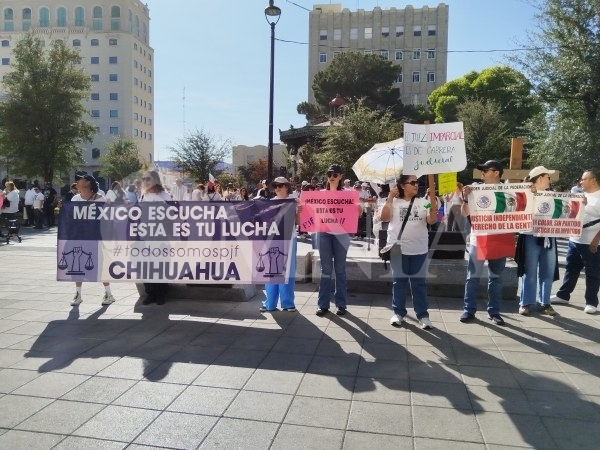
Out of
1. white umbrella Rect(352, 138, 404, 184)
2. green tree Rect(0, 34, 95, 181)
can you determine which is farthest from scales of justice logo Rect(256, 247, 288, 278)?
green tree Rect(0, 34, 95, 181)

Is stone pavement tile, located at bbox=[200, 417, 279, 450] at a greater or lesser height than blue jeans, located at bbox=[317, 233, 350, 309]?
lesser

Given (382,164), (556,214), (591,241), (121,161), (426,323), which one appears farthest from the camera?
(121,161)

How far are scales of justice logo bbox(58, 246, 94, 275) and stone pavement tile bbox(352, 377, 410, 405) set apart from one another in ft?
13.7

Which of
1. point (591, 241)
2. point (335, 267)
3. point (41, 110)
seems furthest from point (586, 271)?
point (41, 110)

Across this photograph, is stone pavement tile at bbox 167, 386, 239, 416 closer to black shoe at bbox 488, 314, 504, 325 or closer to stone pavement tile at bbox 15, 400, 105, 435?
stone pavement tile at bbox 15, 400, 105, 435

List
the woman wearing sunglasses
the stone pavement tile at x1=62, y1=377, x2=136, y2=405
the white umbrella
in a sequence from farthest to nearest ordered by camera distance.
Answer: the white umbrella
the woman wearing sunglasses
the stone pavement tile at x1=62, y1=377, x2=136, y2=405

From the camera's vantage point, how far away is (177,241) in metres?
6.44

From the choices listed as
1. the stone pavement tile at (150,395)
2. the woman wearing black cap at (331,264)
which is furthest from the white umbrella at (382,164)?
the stone pavement tile at (150,395)

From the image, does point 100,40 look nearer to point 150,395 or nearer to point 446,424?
point 150,395

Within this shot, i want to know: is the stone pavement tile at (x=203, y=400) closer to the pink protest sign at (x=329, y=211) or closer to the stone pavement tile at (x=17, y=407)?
the stone pavement tile at (x=17, y=407)

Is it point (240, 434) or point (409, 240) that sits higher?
point (409, 240)

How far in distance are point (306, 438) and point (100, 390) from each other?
Answer: 1862 mm

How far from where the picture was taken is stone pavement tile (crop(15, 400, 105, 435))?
3422 millimetres

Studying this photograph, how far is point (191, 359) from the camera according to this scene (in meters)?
4.80
